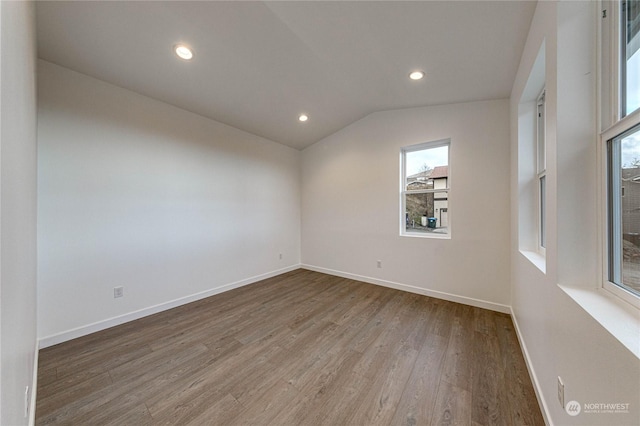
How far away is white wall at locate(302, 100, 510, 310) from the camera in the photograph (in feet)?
8.99

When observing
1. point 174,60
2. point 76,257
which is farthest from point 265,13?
point 76,257

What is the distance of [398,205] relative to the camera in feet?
11.4

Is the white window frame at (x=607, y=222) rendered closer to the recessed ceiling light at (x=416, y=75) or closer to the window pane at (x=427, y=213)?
the recessed ceiling light at (x=416, y=75)

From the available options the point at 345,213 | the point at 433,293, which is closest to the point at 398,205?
the point at 345,213

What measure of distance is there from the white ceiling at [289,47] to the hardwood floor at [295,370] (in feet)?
8.71

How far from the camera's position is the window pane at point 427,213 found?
316cm

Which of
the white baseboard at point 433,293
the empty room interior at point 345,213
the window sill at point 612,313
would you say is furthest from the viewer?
the white baseboard at point 433,293

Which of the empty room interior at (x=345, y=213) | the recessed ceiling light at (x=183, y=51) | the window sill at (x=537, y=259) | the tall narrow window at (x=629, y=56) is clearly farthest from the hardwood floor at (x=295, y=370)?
the recessed ceiling light at (x=183, y=51)

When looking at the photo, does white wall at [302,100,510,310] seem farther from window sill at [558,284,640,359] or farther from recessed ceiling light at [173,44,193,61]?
recessed ceiling light at [173,44,193,61]

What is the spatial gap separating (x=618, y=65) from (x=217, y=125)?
12.5ft

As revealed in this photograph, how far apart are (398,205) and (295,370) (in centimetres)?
260

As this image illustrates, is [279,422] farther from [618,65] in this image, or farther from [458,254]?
[458,254]

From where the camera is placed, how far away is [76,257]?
2227 millimetres

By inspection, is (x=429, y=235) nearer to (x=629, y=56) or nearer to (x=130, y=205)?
(x=629, y=56)
